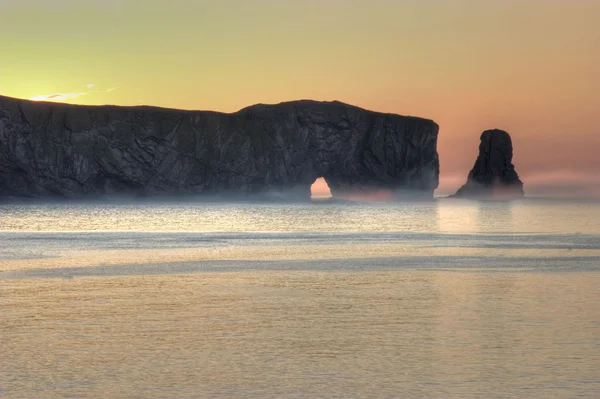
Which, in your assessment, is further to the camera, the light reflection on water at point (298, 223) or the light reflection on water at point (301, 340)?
the light reflection on water at point (298, 223)

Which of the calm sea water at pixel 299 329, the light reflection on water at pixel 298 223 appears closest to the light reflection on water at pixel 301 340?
the calm sea water at pixel 299 329

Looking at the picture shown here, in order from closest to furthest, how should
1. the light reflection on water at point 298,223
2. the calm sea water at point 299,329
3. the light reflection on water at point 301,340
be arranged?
the light reflection on water at point 301,340 < the calm sea water at point 299,329 < the light reflection on water at point 298,223

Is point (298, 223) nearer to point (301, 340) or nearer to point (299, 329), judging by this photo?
point (299, 329)

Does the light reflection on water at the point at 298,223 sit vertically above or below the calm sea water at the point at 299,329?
below

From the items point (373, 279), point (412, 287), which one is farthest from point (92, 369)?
point (373, 279)

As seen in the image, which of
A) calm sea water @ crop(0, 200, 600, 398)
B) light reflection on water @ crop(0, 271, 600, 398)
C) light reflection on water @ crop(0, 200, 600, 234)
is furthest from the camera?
light reflection on water @ crop(0, 200, 600, 234)

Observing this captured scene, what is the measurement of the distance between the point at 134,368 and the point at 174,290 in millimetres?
12427

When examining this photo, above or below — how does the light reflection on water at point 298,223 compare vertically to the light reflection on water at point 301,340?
below

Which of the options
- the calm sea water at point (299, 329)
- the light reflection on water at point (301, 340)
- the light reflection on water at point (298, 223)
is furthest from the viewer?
the light reflection on water at point (298, 223)

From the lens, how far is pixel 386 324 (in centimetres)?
2033

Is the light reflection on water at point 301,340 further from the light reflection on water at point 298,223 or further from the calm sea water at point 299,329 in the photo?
the light reflection on water at point 298,223

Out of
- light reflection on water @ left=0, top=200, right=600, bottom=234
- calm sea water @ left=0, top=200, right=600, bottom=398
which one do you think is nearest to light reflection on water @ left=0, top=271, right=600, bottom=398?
calm sea water @ left=0, top=200, right=600, bottom=398

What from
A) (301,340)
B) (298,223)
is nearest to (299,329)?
(301,340)

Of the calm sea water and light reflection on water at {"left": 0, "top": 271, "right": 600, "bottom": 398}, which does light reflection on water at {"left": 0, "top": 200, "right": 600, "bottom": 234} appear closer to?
the calm sea water
